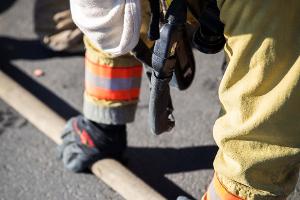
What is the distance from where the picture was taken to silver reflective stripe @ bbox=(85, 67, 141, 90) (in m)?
1.50

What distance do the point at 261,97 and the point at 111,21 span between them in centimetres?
36

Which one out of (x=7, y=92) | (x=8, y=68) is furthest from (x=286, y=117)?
(x=8, y=68)

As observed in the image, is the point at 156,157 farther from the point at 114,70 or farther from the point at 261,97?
the point at 261,97

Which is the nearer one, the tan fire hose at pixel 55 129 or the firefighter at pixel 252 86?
the firefighter at pixel 252 86

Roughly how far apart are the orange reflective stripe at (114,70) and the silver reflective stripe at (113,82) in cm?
1

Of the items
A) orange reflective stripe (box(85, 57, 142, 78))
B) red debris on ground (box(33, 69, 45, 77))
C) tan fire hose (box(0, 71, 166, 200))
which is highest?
orange reflective stripe (box(85, 57, 142, 78))

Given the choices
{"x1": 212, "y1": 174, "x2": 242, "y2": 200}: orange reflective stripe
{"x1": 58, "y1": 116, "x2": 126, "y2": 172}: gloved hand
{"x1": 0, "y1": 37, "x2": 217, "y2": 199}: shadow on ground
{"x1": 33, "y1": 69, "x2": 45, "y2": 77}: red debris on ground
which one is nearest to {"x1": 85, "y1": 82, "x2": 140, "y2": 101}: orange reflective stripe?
{"x1": 58, "y1": 116, "x2": 126, "y2": 172}: gloved hand

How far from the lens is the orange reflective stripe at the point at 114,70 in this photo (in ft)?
4.86

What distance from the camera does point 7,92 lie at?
6.07ft

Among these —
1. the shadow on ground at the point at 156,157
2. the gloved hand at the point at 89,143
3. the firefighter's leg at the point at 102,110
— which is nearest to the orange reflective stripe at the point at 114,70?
the firefighter's leg at the point at 102,110

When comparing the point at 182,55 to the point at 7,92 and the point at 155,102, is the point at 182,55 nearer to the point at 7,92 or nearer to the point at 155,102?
the point at 155,102

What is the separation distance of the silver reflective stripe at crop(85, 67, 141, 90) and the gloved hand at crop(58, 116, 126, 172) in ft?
0.46

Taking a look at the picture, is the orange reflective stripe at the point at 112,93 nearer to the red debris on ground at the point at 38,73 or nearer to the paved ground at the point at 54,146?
the paved ground at the point at 54,146

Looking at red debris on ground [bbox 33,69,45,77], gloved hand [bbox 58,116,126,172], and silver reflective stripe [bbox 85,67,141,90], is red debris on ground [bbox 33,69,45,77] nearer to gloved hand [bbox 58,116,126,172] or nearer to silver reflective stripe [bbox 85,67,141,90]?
gloved hand [bbox 58,116,126,172]
